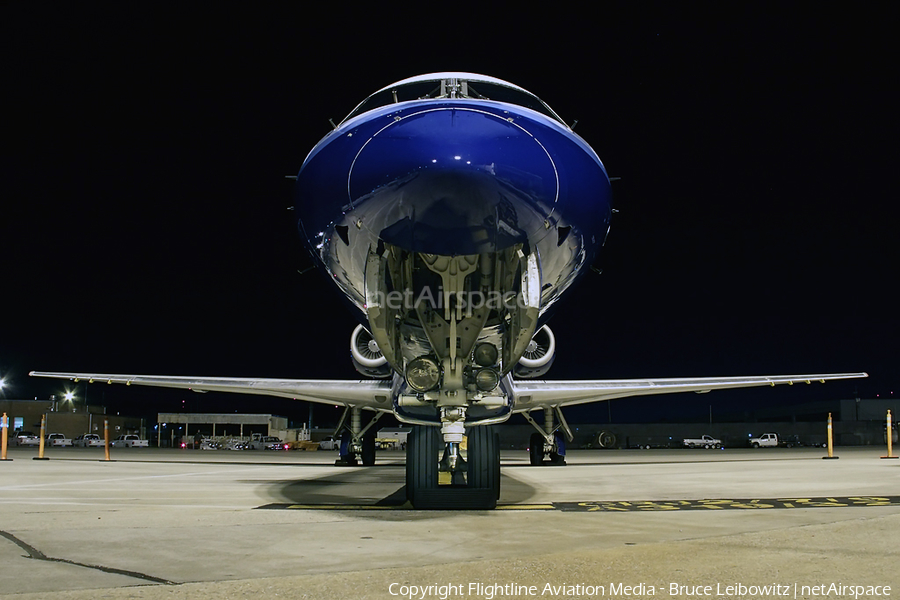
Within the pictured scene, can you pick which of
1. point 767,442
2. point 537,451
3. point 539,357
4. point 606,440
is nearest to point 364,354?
point 539,357

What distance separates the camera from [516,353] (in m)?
6.88

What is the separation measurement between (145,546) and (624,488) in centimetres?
783

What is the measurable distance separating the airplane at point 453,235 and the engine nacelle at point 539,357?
654 centimetres

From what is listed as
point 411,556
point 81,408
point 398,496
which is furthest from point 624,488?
point 81,408

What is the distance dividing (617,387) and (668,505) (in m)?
8.44

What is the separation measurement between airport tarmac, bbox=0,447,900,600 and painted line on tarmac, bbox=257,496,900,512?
31 millimetres

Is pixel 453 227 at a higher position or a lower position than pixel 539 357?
higher

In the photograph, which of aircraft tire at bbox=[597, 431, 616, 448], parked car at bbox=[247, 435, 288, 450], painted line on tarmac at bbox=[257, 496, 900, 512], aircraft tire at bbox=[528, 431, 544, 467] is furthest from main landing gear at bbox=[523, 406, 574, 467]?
parked car at bbox=[247, 435, 288, 450]

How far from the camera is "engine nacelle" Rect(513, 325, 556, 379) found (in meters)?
15.0

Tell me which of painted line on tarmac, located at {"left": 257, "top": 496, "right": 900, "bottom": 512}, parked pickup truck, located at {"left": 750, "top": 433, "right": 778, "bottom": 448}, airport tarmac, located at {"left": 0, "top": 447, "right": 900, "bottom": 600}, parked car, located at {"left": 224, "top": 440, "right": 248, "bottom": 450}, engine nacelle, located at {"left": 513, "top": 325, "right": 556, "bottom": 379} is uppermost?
engine nacelle, located at {"left": 513, "top": 325, "right": 556, "bottom": 379}

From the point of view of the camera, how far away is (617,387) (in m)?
16.4

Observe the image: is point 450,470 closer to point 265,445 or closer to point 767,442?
point 767,442

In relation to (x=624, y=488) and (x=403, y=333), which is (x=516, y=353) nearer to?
Answer: (x=403, y=333)

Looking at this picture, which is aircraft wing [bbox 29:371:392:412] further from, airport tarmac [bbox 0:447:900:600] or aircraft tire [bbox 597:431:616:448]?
aircraft tire [bbox 597:431:616:448]
